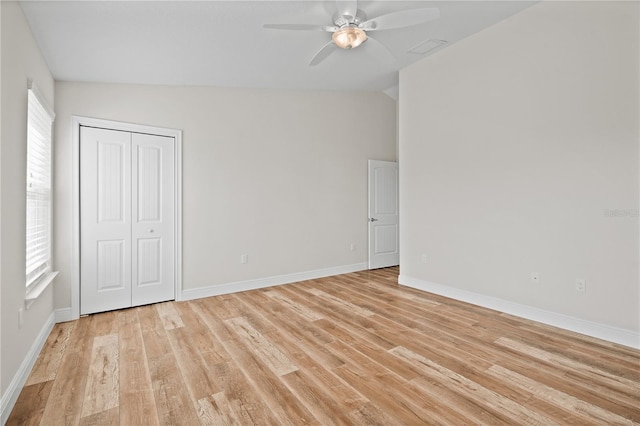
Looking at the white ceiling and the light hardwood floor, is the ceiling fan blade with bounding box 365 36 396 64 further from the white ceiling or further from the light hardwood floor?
the light hardwood floor

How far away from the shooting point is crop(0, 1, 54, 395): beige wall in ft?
6.44

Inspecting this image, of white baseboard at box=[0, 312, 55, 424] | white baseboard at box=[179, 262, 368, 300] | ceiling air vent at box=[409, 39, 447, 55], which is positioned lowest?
white baseboard at box=[0, 312, 55, 424]

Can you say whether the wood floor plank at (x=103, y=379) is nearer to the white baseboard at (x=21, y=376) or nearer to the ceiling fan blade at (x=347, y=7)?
the white baseboard at (x=21, y=376)


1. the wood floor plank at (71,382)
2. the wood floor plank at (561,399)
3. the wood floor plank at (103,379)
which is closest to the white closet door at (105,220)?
the wood floor plank at (71,382)

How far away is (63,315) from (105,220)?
1061mm

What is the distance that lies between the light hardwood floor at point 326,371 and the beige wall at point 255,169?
3.54 feet

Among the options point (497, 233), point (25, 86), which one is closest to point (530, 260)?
point (497, 233)

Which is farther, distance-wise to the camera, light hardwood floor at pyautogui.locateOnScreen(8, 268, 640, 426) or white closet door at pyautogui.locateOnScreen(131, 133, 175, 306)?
white closet door at pyautogui.locateOnScreen(131, 133, 175, 306)

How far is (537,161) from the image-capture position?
3334 mm

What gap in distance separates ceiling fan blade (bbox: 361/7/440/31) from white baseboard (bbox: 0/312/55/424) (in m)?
3.60

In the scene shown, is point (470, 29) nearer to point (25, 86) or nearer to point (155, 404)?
point (25, 86)

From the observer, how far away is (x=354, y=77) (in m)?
4.84

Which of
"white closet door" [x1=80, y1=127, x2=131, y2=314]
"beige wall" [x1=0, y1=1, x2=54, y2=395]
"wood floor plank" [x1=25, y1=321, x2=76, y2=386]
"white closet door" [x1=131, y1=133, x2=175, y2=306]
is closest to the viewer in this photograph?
"beige wall" [x1=0, y1=1, x2=54, y2=395]

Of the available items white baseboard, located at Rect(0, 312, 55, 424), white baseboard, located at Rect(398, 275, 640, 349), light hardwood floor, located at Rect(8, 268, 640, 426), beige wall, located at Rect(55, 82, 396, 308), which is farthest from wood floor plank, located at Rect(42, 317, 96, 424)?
white baseboard, located at Rect(398, 275, 640, 349)
